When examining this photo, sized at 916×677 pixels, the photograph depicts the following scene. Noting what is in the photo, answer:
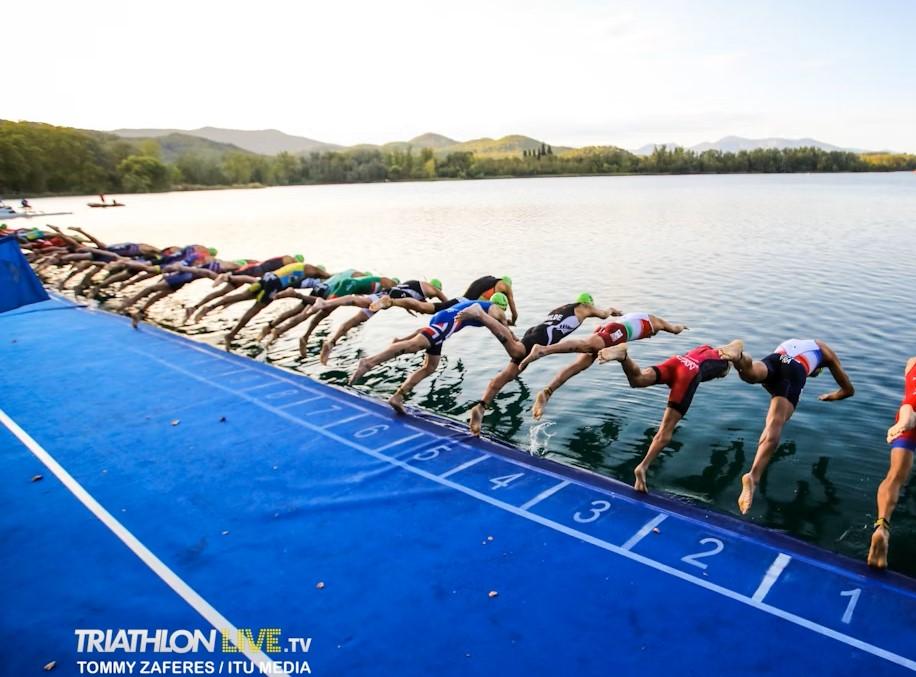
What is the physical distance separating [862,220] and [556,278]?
26.8 metres

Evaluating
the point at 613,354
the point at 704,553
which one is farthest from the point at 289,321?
the point at 704,553

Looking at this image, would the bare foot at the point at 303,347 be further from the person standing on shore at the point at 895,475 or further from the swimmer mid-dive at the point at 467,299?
the person standing on shore at the point at 895,475

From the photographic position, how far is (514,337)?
400 inches

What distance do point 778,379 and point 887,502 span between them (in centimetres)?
204

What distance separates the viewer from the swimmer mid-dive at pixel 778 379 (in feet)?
23.0

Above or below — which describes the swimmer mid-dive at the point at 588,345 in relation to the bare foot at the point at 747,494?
above

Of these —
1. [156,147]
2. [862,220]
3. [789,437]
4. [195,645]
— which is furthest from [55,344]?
[156,147]

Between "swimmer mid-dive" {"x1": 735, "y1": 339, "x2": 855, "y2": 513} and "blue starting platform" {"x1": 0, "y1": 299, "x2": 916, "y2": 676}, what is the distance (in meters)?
0.95

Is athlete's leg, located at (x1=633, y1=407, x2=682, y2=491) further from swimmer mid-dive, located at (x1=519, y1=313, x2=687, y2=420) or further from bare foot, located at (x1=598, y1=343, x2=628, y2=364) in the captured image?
swimmer mid-dive, located at (x1=519, y1=313, x2=687, y2=420)

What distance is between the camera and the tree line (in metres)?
110

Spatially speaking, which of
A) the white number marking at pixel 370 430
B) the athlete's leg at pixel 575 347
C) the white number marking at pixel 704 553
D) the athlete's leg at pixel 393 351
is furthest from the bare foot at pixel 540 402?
the white number marking at pixel 704 553

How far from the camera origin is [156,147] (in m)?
157

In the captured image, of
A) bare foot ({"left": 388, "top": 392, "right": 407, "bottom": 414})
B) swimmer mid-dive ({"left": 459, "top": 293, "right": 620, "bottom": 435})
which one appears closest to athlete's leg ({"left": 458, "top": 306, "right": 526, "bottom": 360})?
swimmer mid-dive ({"left": 459, "top": 293, "right": 620, "bottom": 435})

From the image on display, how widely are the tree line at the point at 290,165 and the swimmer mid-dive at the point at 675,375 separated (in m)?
126
